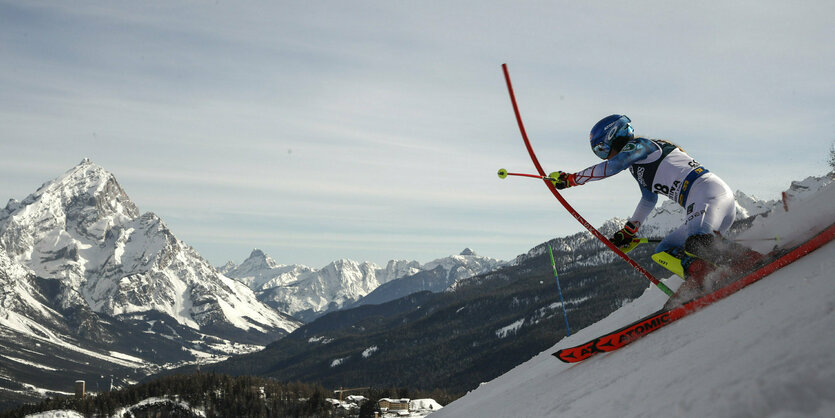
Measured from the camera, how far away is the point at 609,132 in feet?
29.2

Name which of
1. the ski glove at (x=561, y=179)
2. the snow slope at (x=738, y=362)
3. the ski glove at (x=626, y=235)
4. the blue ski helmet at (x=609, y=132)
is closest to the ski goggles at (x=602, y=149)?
the blue ski helmet at (x=609, y=132)

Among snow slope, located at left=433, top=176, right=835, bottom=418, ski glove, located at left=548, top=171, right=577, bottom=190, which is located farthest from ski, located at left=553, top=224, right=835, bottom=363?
ski glove, located at left=548, top=171, right=577, bottom=190

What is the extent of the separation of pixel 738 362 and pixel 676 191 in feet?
16.2

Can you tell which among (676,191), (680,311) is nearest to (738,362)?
(680,311)

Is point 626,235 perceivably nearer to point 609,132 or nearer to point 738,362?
point 609,132

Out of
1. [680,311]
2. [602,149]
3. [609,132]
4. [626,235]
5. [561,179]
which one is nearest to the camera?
[680,311]

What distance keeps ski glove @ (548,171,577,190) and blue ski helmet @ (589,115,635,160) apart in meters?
0.64

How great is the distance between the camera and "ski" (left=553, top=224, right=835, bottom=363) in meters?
6.12

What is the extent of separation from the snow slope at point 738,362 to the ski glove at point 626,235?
2.16 metres

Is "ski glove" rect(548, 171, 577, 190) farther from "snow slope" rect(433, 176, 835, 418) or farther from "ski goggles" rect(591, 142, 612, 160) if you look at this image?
"snow slope" rect(433, 176, 835, 418)

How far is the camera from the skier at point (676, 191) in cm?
743

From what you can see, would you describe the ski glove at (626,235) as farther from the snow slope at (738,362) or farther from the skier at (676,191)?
the snow slope at (738,362)

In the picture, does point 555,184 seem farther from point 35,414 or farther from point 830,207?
point 35,414

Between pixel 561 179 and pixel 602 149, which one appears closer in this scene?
pixel 602 149
